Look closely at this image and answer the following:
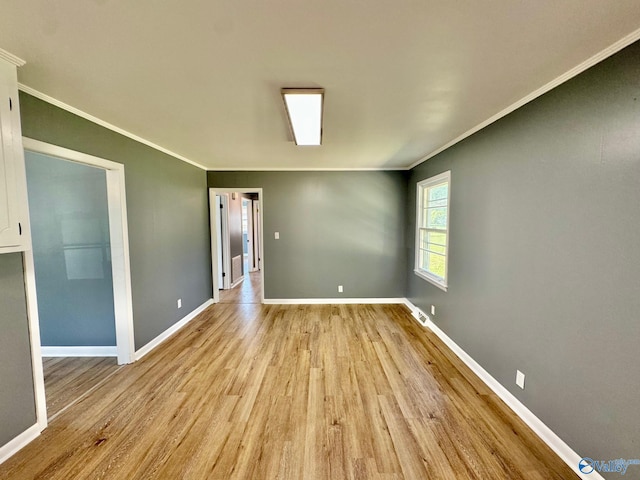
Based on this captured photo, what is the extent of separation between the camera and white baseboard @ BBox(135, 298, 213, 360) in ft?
9.16

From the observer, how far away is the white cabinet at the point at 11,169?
143 centimetres

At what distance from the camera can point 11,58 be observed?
54.8 inches

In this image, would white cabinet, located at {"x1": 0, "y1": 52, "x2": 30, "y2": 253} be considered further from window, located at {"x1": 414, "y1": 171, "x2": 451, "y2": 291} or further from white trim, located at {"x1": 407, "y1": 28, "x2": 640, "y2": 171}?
window, located at {"x1": 414, "y1": 171, "x2": 451, "y2": 291}

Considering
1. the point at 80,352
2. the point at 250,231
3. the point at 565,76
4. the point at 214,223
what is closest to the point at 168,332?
the point at 80,352

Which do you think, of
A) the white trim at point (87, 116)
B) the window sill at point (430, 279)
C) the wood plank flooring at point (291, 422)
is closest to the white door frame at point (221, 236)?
the white trim at point (87, 116)

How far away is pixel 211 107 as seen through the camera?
1.98 m

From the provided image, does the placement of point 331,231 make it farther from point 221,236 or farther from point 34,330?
point 34,330

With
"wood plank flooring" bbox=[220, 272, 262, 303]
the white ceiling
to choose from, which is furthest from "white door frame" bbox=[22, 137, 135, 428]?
"wood plank flooring" bbox=[220, 272, 262, 303]

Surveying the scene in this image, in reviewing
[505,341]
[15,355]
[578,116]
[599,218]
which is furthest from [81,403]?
[578,116]

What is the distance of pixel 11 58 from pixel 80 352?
2.80 m

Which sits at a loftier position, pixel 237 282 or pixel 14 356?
pixel 14 356

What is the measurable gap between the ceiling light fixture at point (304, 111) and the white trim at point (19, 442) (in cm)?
282

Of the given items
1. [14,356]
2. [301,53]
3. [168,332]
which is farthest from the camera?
[168,332]

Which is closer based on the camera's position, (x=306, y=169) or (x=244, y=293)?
(x=306, y=169)
